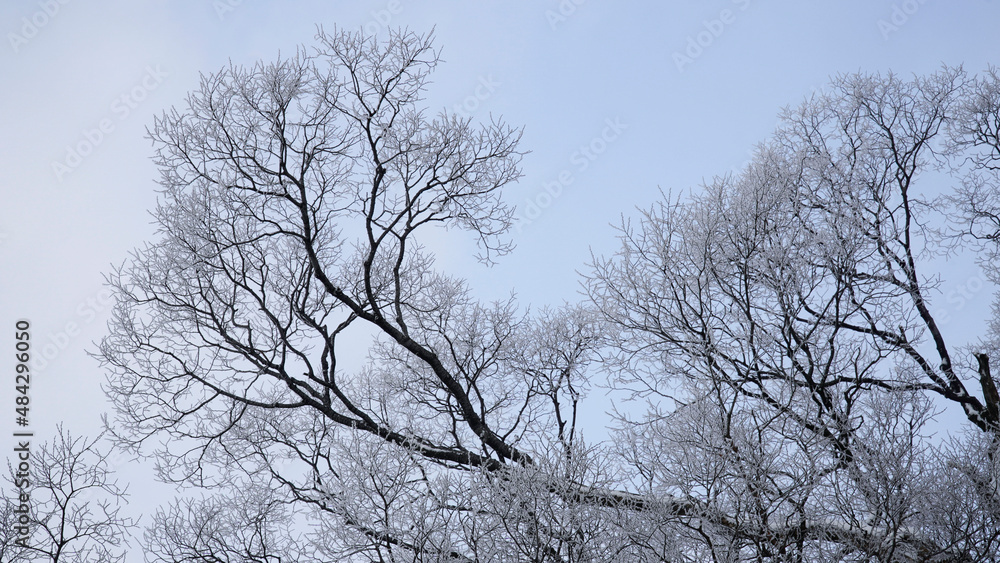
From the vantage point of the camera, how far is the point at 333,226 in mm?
10117

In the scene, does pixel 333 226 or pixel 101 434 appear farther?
pixel 333 226

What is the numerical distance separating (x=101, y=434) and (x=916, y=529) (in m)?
8.88

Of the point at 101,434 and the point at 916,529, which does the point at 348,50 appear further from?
the point at 916,529

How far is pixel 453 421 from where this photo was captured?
10.3 metres

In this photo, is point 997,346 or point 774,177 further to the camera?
point 997,346

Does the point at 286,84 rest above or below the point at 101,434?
above

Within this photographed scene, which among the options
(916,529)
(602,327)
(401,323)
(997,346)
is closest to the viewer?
(916,529)

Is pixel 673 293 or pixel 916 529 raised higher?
pixel 673 293

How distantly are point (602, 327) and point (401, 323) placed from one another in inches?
101

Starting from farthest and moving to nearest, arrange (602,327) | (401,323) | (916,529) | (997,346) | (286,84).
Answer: (997,346) → (602,327) → (401,323) → (286,84) → (916,529)

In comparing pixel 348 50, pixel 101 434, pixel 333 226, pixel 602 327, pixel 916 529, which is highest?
pixel 348 50

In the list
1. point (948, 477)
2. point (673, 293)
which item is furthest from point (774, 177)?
point (948, 477)

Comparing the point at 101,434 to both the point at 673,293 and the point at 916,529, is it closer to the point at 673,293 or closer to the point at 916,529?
the point at 673,293

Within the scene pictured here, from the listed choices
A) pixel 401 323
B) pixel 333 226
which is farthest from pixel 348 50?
pixel 401 323
